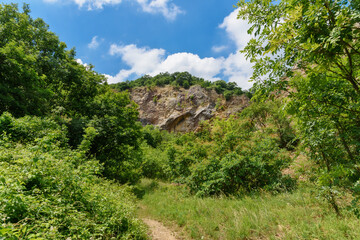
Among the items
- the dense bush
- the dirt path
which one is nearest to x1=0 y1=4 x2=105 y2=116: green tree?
the dense bush

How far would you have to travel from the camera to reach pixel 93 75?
49.3ft

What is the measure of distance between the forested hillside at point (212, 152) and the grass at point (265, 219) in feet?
0.11

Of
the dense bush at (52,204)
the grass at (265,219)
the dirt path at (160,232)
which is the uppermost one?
the dense bush at (52,204)

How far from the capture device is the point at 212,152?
9273mm

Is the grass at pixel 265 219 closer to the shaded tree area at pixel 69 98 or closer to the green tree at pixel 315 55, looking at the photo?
the green tree at pixel 315 55

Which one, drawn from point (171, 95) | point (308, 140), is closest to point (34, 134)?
point (308, 140)

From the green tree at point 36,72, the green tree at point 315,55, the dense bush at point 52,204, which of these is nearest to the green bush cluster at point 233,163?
the green tree at point 315,55

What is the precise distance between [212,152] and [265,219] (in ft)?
16.1

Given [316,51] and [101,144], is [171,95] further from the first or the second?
[316,51]

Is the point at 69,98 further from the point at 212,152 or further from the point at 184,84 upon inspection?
the point at 184,84

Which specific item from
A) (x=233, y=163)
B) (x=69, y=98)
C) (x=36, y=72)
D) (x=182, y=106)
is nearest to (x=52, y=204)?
(x=233, y=163)

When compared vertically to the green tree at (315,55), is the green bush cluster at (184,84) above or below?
above

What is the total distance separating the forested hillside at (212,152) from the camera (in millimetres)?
2094

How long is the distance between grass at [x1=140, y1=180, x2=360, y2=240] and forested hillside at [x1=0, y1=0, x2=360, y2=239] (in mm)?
33
